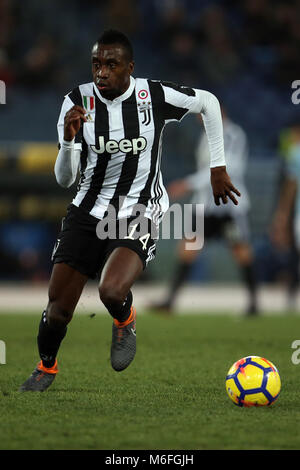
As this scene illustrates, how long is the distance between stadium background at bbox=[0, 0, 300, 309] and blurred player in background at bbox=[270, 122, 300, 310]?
2.09 m

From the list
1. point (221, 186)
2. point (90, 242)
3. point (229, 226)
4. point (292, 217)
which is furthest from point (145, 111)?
point (292, 217)

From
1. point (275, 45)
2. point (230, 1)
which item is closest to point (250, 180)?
point (275, 45)

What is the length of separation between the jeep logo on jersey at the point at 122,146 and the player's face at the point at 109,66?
296 mm

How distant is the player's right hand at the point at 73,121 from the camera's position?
14.6 ft

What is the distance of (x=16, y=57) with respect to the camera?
15.8 metres

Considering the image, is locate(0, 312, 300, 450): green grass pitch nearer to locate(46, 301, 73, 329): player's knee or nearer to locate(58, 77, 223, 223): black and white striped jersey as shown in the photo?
locate(46, 301, 73, 329): player's knee

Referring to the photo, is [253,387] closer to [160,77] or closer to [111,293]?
[111,293]

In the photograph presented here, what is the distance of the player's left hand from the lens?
16.1 ft

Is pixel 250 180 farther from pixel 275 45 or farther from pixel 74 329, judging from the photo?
pixel 74 329

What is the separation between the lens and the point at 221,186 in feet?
16.2

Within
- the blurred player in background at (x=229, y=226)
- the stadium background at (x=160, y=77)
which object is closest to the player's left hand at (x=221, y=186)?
the blurred player in background at (x=229, y=226)

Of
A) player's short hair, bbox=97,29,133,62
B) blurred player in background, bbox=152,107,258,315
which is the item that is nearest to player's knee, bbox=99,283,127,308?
player's short hair, bbox=97,29,133,62

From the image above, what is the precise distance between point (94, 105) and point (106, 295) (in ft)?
3.75

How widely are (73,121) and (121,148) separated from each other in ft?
1.71
